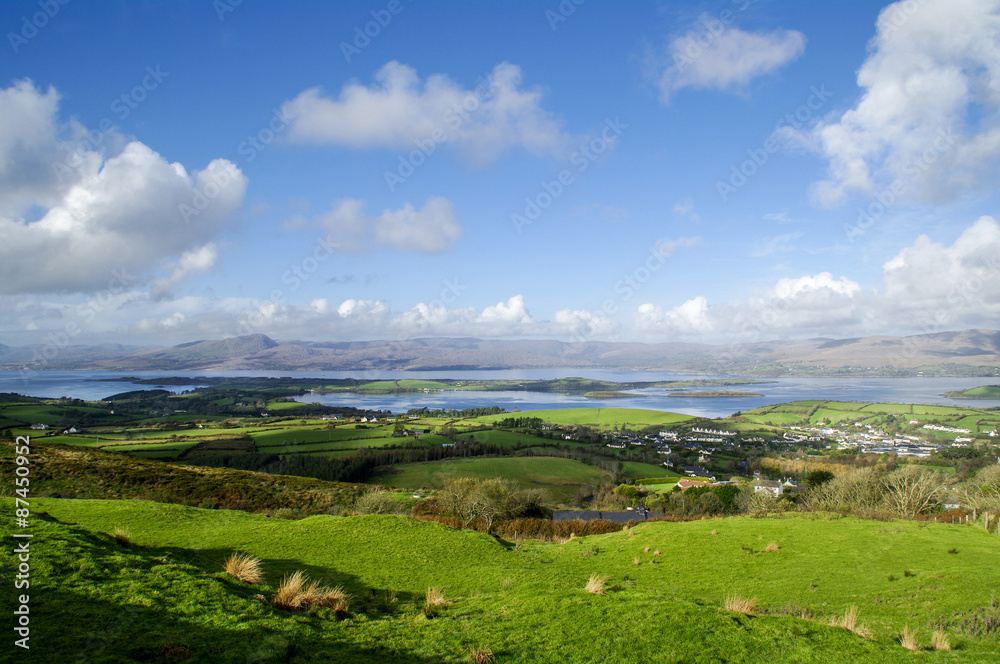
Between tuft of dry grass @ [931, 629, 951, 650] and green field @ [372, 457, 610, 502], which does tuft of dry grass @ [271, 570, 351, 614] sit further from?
green field @ [372, 457, 610, 502]

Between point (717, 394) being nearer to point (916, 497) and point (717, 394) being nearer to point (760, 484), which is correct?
point (760, 484)

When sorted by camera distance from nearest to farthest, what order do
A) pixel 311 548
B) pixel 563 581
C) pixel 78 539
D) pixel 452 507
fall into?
pixel 78 539 → pixel 563 581 → pixel 311 548 → pixel 452 507

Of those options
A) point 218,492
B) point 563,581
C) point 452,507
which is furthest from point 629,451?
point 563,581

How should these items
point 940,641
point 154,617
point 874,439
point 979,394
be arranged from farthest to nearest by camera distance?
point 979,394 → point 874,439 → point 940,641 → point 154,617

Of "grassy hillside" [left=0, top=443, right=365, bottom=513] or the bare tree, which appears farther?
the bare tree

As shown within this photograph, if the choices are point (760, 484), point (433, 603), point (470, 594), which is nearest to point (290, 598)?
point (433, 603)

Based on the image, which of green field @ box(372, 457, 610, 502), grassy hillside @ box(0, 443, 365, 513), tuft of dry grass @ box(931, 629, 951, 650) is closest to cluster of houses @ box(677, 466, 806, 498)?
green field @ box(372, 457, 610, 502)

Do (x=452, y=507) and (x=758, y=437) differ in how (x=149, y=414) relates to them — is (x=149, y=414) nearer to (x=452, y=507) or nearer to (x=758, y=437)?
(x=452, y=507)
